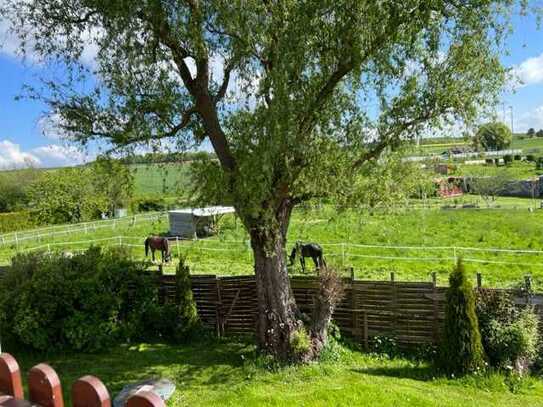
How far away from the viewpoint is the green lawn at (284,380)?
6.61 m

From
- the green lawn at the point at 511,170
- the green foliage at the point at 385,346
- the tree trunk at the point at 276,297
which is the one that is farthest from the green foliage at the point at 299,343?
the green lawn at the point at 511,170

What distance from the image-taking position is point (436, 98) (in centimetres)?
741

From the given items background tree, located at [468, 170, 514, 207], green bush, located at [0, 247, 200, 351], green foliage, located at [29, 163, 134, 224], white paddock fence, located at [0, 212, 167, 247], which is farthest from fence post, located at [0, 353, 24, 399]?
background tree, located at [468, 170, 514, 207]

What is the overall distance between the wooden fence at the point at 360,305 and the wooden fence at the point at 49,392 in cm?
725

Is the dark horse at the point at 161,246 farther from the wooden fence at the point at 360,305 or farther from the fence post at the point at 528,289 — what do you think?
the fence post at the point at 528,289

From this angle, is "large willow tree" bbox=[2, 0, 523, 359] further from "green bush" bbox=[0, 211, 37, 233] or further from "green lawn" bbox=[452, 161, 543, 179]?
"green bush" bbox=[0, 211, 37, 233]

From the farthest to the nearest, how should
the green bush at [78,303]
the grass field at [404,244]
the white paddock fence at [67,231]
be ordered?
the white paddock fence at [67,231]
the grass field at [404,244]
the green bush at [78,303]

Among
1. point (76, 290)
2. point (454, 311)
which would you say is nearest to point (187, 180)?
point (76, 290)

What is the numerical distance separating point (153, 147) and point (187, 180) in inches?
38.0

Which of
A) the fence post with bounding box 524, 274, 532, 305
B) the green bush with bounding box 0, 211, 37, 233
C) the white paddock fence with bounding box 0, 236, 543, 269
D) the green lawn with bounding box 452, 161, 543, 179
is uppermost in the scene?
the green lawn with bounding box 452, 161, 543, 179

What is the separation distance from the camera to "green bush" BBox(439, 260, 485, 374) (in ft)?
25.2

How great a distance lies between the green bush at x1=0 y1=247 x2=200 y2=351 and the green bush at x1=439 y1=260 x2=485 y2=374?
5.33 m

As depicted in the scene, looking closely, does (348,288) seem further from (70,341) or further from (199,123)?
(70,341)

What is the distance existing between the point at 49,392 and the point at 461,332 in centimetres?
740
